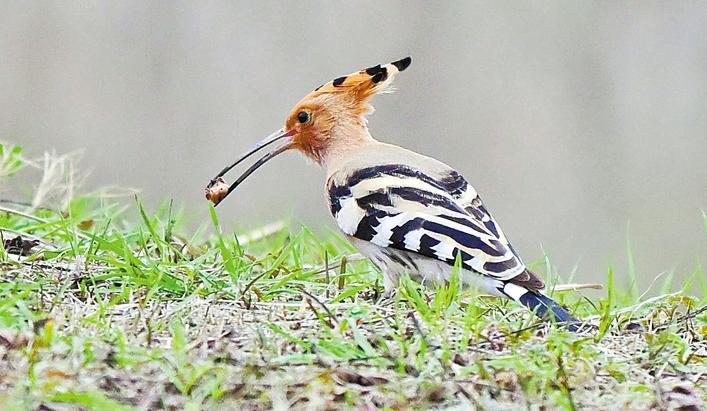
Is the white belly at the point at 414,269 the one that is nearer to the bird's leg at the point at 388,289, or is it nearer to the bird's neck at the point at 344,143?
the bird's leg at the point at 388,289

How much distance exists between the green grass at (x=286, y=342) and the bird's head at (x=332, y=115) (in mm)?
955

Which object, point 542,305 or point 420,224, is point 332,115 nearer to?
point 420,224

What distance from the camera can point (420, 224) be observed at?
3.14m

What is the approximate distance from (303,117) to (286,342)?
1.87 m

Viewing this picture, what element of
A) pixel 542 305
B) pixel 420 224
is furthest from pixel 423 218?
pixel 542 305

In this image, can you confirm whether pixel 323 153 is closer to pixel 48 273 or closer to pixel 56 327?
pixel 48 273

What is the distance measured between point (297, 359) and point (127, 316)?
1.82ft

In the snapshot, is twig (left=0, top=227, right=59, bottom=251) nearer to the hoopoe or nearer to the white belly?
the hoopoe

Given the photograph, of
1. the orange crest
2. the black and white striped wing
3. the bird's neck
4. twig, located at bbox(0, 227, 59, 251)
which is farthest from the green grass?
the orange crest

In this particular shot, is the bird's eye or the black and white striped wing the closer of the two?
the black and white striped wing

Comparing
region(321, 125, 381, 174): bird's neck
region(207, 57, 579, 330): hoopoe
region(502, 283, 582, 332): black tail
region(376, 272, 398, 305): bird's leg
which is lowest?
region(502, 283, 582, 332): black tail

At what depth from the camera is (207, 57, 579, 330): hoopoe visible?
118 inches

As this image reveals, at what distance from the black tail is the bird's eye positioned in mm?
1375

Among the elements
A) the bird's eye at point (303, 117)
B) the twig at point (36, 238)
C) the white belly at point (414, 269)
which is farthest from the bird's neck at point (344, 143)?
the twig at point (36, 238)
